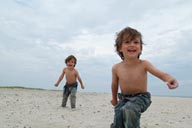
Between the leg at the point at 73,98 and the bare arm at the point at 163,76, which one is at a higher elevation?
the bare arm at the point at 163,76

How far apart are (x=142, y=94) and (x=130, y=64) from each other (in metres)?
0.51

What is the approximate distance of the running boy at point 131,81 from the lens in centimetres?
453

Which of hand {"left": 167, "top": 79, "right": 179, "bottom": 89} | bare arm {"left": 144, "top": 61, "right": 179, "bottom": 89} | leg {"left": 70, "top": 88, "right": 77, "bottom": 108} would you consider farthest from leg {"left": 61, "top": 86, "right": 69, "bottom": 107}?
hand {"left": 167, "top": 79, "right": 179, "bottom": 89}

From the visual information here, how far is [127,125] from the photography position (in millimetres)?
4512

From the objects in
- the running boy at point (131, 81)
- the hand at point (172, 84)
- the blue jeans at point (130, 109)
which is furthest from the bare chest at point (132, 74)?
the hand at point (172, 84)

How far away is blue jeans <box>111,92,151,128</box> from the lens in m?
4.49

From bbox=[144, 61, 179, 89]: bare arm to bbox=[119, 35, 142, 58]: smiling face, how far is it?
224 mm

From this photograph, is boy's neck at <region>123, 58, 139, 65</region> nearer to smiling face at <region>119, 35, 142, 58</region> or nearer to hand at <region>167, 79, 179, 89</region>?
smiling face at <region>119, 35, 142, 58</region>

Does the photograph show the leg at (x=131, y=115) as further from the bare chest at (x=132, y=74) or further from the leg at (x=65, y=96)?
the leg at (x=65, y=96)

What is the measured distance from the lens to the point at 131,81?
474cm

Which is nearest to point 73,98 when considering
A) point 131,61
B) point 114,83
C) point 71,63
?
point 71,63

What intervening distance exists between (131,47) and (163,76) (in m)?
0.81

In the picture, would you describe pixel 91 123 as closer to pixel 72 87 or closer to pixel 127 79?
pixel 127 79

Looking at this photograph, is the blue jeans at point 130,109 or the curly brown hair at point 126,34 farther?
the curly brown hair at point 126,34
